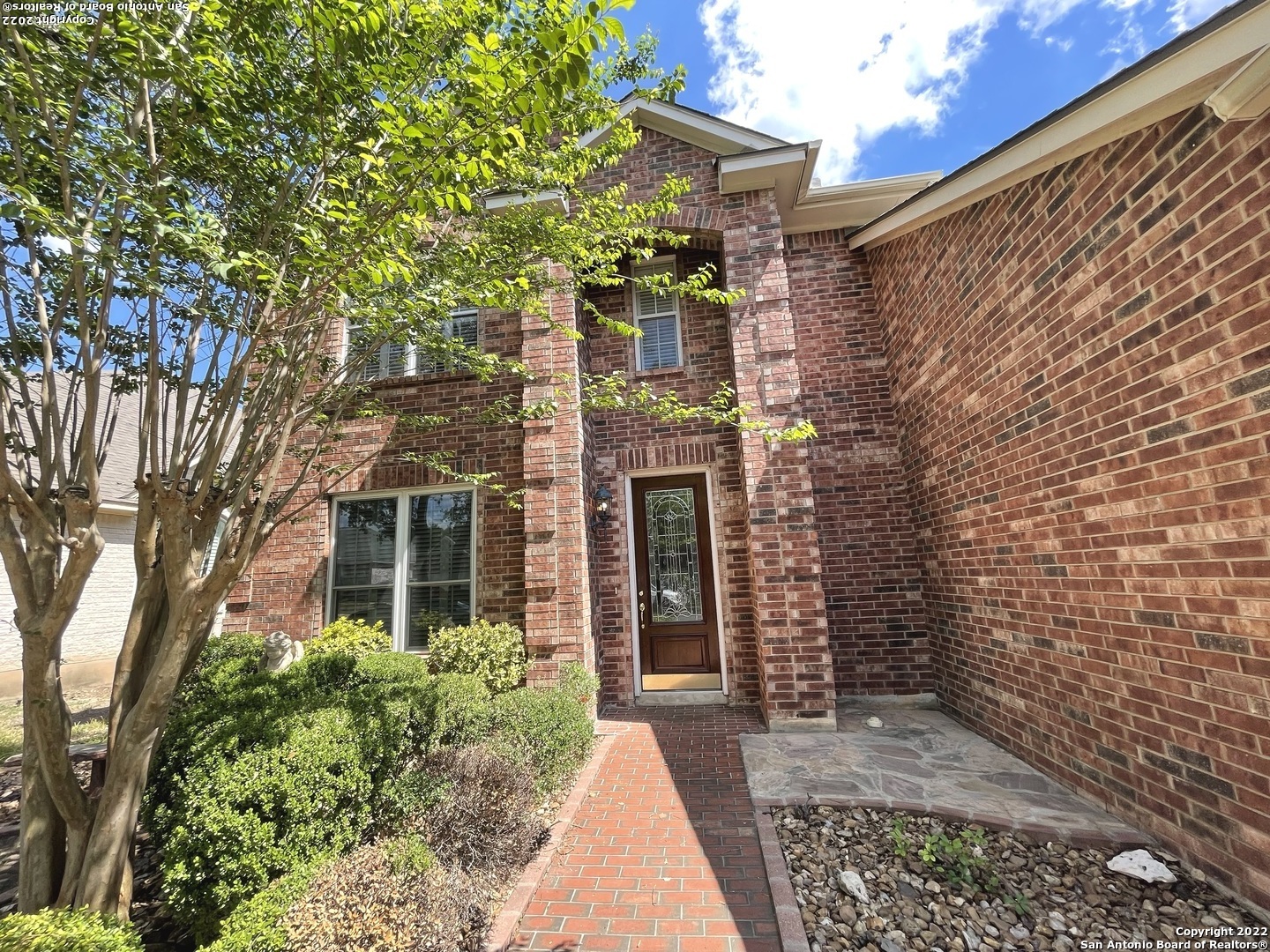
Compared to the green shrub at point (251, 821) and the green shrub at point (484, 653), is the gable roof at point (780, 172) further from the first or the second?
the green shrub at point (251, 821)

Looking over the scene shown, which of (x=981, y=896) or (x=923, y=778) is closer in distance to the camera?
(x=981, y=896)

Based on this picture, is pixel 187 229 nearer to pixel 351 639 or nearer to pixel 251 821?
pixel 251 821

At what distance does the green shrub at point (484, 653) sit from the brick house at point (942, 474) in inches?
12.2

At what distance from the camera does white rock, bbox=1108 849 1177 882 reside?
2.56 metres

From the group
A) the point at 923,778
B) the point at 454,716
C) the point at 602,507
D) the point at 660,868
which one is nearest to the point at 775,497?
the point at 602,507

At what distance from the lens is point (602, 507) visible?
20.4 feet

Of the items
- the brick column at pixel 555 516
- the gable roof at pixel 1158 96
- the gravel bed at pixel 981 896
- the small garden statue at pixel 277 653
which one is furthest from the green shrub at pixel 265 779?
the gable roof at pixel 1158 96

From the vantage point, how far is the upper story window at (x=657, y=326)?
6633 millimetres

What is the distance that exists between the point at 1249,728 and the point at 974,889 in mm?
1515

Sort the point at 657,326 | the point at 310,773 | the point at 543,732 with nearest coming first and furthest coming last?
1. the point at 310,773
2. the point at 543,732
3. the point at 657,326

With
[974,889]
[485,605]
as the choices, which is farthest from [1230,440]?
[485,605]

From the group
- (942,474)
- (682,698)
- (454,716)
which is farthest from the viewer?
(682,698)

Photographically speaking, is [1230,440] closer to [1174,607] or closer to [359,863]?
[1174,607]

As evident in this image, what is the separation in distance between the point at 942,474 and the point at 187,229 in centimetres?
609
